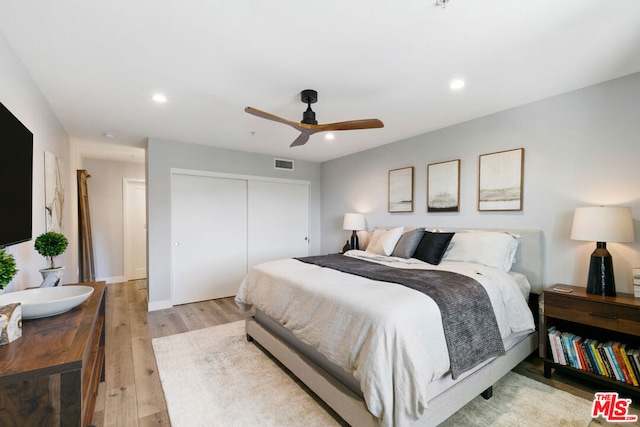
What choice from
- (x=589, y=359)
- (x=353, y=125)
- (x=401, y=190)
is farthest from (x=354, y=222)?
(x=589, y=359)

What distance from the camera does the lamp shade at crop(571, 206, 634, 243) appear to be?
208 cm

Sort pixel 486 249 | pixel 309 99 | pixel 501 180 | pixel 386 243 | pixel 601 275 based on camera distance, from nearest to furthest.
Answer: pixel 601 275 < pixel 309 99 < pixel 486 249 < pixel 501 180 < pixel 386 243

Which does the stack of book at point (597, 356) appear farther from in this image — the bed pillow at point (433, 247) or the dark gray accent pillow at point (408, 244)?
the dark gray accent pillow at point (408, 244)

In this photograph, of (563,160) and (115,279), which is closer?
(563,160)

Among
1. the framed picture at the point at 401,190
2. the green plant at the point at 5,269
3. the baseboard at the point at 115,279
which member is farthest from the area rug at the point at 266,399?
the baseboard at the point at 115,279

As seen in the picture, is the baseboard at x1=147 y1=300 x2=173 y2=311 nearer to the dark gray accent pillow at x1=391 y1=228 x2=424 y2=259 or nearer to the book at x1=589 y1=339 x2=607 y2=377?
the dark gray accent pillow at x1=391 y1=228 x2=424 y2=259

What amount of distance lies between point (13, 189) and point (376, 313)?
2.06m

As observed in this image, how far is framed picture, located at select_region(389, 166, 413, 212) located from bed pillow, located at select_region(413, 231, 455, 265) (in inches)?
33.3

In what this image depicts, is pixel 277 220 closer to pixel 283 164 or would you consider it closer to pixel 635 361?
pixel 283 164

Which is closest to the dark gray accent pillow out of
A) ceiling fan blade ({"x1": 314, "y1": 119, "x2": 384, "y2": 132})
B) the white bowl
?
ceiling fan blade ({"x1": 314, "y1": 119, "x2": 384, "y2": 132})

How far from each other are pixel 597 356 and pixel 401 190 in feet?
8.33

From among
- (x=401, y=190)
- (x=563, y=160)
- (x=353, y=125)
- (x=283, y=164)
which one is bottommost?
(x=401, y=190)

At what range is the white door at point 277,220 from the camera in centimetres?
491

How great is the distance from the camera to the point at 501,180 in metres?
3.00
